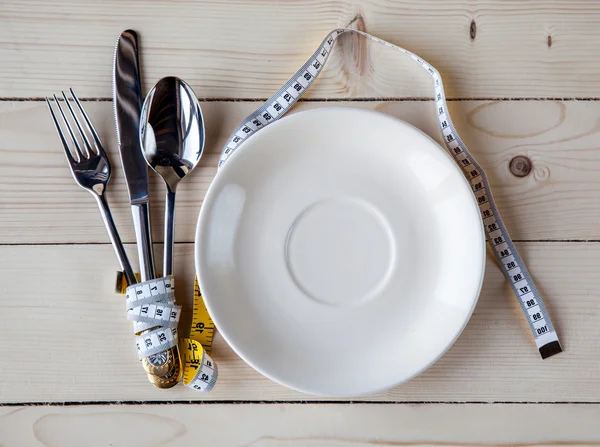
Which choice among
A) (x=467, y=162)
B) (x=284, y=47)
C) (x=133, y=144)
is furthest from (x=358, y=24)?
(x=133, y=144)

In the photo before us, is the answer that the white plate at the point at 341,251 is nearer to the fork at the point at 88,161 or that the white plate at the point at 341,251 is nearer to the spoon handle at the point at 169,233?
the spoon handle at the point at 169,233

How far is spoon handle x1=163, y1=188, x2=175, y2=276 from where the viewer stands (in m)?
0.70

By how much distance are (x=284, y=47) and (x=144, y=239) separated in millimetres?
331

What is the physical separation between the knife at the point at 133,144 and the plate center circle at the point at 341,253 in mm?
192

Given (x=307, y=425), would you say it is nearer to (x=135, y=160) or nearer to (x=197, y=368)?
(x=197, y=368)

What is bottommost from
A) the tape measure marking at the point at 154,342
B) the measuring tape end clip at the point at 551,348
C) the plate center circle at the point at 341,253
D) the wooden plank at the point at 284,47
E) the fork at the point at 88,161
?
the measuring tape end clip at the point at 551,348

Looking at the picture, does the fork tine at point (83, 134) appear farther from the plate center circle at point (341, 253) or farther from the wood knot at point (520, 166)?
the wood knot at point (520, 166)

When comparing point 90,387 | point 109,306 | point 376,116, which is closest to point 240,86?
point 376,116

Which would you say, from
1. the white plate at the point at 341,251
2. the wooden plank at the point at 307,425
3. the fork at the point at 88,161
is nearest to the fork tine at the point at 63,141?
the fork at the point at 88,161

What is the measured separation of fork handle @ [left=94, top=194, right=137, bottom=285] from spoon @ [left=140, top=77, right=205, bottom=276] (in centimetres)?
5

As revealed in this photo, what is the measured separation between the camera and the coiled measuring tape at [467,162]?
2.33ft

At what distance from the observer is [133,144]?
709 millimetres

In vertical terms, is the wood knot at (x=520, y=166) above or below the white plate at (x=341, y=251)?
above

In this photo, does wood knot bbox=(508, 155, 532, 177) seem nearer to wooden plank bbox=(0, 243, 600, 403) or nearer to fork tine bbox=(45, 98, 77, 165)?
wooden plank bbox=(0, 243, 600, 403)
